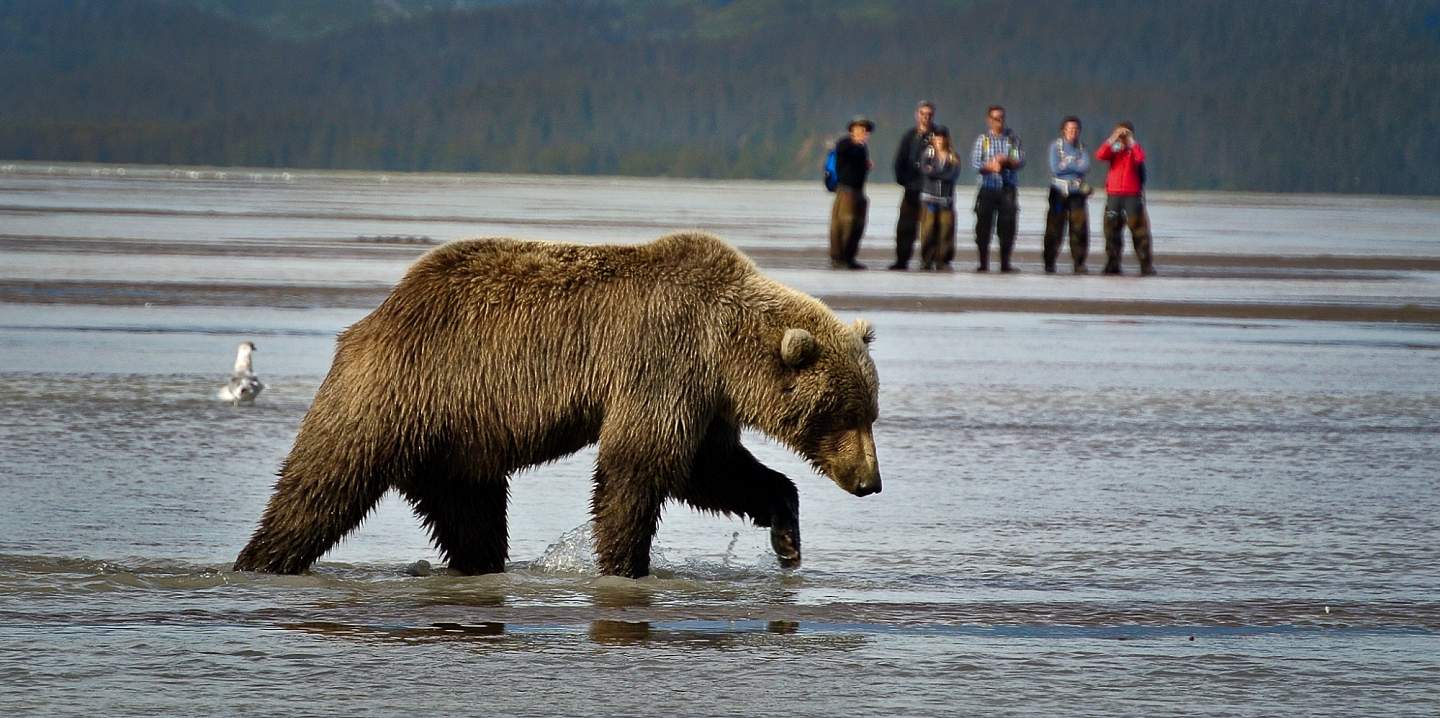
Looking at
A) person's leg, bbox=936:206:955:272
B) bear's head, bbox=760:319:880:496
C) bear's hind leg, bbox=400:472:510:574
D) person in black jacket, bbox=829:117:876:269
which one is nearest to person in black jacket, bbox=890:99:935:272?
person's leg, bbox=936:206:955:272

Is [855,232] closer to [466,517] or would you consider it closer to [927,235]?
[927,235]

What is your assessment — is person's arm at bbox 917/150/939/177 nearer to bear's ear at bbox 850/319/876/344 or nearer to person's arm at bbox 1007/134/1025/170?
person's arm at bbox 1007/134/1025/170

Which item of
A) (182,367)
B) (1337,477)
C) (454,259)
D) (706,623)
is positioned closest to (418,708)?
(706,623)

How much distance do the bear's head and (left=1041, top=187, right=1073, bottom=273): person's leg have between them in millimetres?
17681

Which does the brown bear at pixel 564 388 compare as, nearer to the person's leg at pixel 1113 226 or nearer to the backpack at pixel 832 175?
the backpack at pixel 832 175

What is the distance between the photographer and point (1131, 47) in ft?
643

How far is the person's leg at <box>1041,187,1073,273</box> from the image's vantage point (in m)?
24.8

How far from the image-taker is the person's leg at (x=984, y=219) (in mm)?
24547

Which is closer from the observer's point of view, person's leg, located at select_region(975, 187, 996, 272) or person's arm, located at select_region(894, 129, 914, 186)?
person's arm, located at select_region(894, 129, 914, 186)

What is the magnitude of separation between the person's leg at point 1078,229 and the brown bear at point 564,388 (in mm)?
18452

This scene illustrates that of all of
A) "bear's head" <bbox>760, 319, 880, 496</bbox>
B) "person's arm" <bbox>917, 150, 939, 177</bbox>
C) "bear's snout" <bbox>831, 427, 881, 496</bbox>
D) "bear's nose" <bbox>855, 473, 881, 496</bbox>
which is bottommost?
"bear's nose" <bbox>855, 473, 881, 496</bbox>

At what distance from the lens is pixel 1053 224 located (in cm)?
2522

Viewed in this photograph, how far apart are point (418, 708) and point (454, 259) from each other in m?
2.15

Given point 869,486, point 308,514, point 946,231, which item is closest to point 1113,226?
point 946,231
